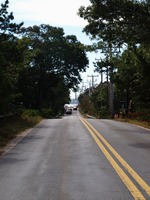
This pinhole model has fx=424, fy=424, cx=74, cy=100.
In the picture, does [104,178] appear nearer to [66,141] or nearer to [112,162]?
[112,162]

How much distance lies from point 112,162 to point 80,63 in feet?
174

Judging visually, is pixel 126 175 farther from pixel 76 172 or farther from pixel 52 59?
pixel 52 59

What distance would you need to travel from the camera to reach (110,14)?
76.5ft

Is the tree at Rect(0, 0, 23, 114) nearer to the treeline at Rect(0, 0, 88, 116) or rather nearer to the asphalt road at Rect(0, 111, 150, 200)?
the asphalt road at Rect(0, 111, 150, 200)

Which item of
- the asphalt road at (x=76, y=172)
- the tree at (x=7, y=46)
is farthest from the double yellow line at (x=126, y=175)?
the tree at (x=7, y=46)

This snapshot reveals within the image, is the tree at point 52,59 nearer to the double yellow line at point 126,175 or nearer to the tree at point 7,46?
the tree at point 7,46

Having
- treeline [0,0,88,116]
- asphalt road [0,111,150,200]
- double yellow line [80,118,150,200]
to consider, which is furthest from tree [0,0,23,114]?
treeline [0,0,88,116]

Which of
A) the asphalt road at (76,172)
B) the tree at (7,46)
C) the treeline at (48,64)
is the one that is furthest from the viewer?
the treeline at (48,64)

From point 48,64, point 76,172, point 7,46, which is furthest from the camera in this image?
point 48,64

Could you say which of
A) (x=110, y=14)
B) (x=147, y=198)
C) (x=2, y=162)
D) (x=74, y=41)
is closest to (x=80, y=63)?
(x=74, y=41)

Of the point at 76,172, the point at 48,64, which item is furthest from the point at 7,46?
the point at 48,64

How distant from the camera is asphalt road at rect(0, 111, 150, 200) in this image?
7.68m

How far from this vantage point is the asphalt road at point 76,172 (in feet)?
25.2

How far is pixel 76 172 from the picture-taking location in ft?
32.3
